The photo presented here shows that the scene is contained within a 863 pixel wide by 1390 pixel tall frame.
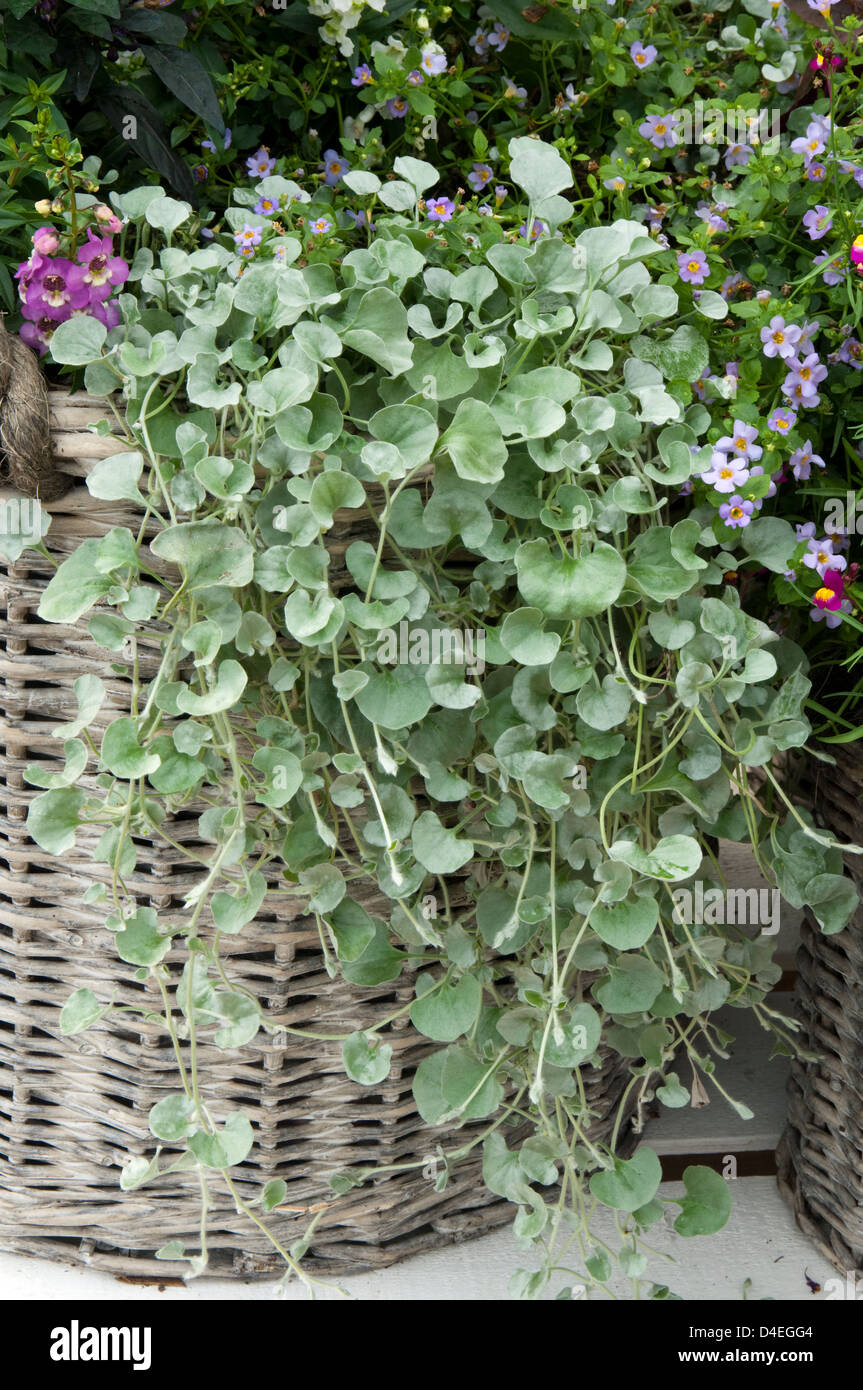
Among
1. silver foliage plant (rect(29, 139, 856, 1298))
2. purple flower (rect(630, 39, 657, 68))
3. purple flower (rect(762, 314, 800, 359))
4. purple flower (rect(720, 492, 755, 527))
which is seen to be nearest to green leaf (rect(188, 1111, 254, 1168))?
silver foliage plant (rect(29, 139, 856, 1298))

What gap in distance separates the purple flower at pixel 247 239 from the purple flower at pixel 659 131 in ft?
1.02

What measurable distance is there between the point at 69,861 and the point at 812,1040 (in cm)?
57

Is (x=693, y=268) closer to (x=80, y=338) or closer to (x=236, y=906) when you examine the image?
(x=80, y=338)

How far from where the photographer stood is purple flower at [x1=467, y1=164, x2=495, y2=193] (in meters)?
0.98

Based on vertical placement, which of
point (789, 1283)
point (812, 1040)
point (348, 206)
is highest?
point (348, 206)

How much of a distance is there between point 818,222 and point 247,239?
37cm

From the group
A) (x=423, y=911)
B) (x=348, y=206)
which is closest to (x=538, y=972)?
(x=423, y=911)

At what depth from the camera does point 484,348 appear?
2.27 feet

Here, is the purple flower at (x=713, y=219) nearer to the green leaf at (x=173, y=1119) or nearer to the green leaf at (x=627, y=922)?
the green leaf at (x=627, y=922)

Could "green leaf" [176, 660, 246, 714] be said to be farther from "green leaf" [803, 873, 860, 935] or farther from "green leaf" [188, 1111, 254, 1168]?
"green leaf" [803, 873, 860, 935]

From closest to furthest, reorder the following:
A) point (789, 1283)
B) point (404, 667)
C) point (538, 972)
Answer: point (404, 667) → point (538, 972) → point (789, 1283)

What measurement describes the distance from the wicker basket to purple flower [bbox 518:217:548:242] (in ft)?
1.29

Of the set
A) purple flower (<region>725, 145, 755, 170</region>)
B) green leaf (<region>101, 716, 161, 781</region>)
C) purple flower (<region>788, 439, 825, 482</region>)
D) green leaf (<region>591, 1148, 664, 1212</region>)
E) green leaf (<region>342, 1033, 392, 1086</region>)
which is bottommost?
green leaf (<region>591, 1148, 664, 1212</region>)

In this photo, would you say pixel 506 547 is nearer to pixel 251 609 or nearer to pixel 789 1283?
pixel 251 609
